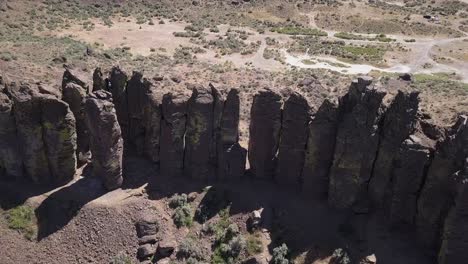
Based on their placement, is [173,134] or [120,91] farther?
[120,91]

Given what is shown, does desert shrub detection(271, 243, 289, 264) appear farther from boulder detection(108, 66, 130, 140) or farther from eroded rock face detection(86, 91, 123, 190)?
boulder detection(108, 66, 130, 140)

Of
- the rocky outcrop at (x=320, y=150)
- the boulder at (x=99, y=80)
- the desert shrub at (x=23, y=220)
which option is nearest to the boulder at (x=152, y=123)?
the boulder at (x=99, y=80)

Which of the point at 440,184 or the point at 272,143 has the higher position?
the point at 272,143

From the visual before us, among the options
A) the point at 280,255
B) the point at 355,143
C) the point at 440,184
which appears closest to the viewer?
the point at 440,184

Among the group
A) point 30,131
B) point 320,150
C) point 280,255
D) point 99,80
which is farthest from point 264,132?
point 30,131

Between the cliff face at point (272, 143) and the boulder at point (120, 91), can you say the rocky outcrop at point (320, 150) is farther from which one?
the boulder at point (120, 91)

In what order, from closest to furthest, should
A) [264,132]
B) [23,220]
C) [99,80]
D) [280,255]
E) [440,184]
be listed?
[440,184]
[280,255]
[23,220]
[264,132]
[99,80]

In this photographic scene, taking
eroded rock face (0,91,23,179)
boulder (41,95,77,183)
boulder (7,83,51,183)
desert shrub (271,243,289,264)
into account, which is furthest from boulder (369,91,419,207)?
eroded rock face (0,91,23,179)

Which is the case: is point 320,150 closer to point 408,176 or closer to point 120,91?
point 408,176
